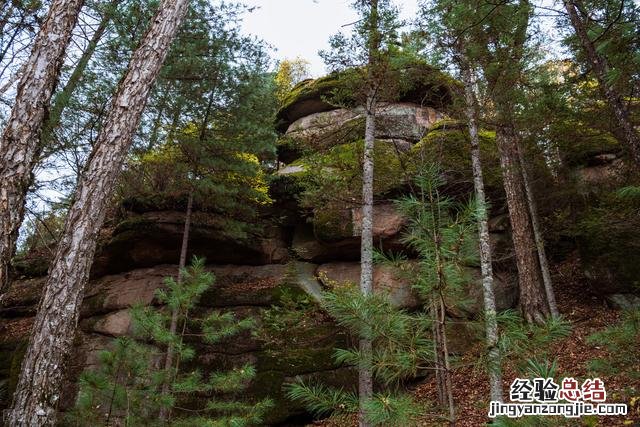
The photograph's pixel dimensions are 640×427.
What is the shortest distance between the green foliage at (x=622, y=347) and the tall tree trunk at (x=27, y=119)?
22.8 feet

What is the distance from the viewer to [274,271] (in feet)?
42.9

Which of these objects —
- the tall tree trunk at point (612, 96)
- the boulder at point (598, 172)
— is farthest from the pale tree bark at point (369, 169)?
the boulder at point (598, 172)

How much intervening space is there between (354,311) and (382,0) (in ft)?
30.4

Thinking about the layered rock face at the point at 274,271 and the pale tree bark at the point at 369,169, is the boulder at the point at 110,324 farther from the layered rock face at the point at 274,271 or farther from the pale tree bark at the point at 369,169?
the pale tree bark at the point at 369,169

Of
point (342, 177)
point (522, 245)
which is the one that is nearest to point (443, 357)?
point (342, 177)

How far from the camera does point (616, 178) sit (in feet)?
35.5

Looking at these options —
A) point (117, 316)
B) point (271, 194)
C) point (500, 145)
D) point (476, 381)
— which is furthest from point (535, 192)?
point (117, 316)

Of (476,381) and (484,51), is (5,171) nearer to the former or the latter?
(484,51)

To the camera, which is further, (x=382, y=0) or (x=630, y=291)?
(x=630, y=291)

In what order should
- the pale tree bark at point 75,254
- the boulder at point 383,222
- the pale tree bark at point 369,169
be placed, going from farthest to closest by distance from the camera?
the boulder at point 383,222
the pale tree bark at point 369,169
the pale tree bark at point 75,254

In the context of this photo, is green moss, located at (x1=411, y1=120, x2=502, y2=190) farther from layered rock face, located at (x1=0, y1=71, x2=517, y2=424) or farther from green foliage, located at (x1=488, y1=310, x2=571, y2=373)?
green foliage, located at (x1=488, y1=310, x2=571, y2=373)

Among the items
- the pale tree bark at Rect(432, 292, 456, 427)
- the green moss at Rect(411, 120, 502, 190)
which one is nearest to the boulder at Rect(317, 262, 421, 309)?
the green moss at Rect(411, 120, 502, 190)

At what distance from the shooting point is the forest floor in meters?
5.99

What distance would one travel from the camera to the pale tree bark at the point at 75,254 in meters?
3.53
